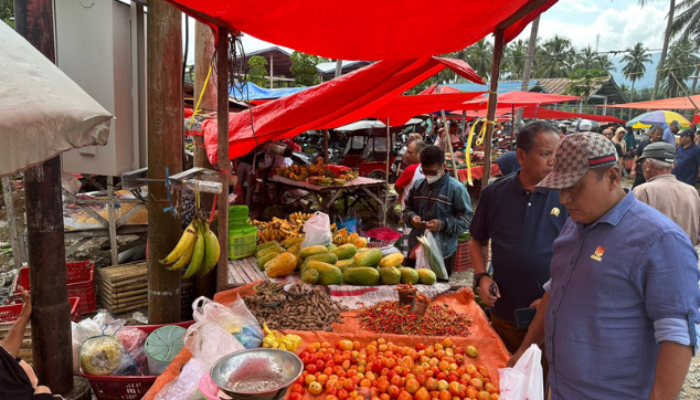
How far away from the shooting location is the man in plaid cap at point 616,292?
1.52m

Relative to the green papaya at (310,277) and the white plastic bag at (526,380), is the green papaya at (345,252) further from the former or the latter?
the white plastic bag at (526,380)


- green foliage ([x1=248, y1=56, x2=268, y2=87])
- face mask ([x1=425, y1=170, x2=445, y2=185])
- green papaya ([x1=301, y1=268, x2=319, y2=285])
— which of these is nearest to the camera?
green papaya ([x1=301, y1=268, x2=319, y2=285])

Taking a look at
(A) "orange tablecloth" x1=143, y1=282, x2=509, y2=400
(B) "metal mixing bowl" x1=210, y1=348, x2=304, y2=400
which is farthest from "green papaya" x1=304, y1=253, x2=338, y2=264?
(B) "metal mixing bowl" x1=210, y1=348, x2=304, y2=400

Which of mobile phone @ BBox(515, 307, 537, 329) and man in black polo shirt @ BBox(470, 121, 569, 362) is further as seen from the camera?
man in black polo shirt @ BBox(470, 121, 569, 362)

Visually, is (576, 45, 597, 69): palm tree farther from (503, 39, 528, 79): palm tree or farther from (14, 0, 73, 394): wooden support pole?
(14, 0, 73, 394): wooden support pole

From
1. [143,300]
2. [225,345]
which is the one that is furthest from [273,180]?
[225,345]

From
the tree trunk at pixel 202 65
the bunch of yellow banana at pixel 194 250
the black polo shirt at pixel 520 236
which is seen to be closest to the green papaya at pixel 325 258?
the bunch of yellow banana at pixel 194 250

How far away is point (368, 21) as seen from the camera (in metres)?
2.52

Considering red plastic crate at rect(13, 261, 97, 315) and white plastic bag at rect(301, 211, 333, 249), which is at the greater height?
white plastic bag at rect(301, 211, 333, 249)

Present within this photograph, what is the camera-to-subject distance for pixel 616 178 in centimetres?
172

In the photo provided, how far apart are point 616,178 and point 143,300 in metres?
5.18

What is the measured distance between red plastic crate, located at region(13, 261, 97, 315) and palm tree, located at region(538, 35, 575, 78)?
6848 centimetres

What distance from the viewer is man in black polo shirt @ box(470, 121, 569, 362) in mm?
2684

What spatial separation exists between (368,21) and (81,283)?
4478 mm
